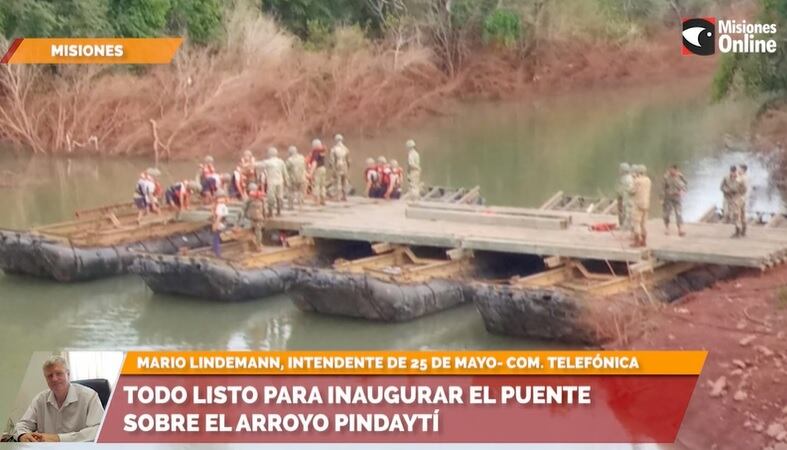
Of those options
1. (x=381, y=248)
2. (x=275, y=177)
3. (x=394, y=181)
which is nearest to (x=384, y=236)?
(x=381, y=248)

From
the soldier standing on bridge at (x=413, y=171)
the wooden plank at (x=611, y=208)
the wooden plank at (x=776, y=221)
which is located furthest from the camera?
the soldier standing on bridge at (x=413, y=171)

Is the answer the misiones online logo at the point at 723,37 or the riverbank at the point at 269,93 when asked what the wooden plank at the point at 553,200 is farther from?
the misiones online logo at the point at 723,37

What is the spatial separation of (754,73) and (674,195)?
1.61ft

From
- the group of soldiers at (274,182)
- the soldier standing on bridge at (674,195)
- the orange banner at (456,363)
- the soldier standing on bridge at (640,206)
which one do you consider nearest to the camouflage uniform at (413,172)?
the group of soldiers at (274,182)

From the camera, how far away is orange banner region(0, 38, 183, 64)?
18.9 feet

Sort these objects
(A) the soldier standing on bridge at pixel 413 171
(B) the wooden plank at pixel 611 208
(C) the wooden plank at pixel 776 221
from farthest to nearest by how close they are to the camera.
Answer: (A) the soldier standing on bridge at pixel 413 171 < (B) the wooden plank at pixel 611 208 < (C) the wooden plank at pixel 776 221

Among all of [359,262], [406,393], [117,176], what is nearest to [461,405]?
[406,393]

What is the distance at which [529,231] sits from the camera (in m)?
5.88

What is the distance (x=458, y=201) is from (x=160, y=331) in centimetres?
113

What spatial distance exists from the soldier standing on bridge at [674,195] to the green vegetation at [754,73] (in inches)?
11.8

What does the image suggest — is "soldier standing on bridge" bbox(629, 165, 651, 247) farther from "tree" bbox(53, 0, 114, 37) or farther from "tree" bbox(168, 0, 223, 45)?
"tree" bbox(53, 0, 114, 37)

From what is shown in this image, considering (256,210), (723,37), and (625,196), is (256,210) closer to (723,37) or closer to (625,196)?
(625,196)

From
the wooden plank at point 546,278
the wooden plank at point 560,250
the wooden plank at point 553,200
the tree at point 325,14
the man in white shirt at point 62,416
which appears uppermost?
the tree at point 325,14

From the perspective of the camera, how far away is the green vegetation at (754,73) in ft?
18.5
